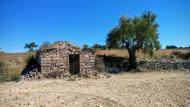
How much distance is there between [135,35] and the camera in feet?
114

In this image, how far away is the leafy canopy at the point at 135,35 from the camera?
34.7m

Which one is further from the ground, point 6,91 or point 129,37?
point 129,37

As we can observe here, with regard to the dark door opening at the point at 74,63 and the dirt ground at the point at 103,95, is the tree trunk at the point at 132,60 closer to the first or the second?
the dark door opening at the point at 74,63

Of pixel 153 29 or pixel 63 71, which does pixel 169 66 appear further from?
pixel 63 71

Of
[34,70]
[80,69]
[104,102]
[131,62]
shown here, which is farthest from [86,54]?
[104,102]

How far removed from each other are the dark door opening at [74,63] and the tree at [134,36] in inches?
289

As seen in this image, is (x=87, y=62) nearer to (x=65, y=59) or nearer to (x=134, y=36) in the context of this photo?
(x=65, y=59)

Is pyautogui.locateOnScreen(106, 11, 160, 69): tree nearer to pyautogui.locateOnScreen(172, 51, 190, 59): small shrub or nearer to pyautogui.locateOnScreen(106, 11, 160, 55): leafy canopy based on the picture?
pyautogui.locateOnScreen(106, 11, 160, 55): leafy canopy

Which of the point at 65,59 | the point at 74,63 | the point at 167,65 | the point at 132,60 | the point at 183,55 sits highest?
the point at 183,55

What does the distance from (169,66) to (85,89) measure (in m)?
16.2

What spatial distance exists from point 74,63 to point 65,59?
1.17 metres

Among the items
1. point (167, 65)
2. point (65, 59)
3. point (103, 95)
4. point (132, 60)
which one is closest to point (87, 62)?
point (65, 59)

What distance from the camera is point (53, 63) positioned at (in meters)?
28.1

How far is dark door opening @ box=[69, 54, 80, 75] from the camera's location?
2920cm
